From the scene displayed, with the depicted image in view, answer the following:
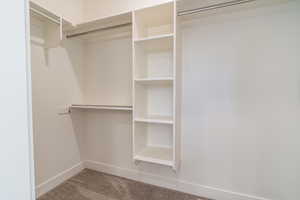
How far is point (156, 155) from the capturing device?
1658 millimetres

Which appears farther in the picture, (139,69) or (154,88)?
(154,88)

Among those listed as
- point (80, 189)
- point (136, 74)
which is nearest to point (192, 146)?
point (136, 74)

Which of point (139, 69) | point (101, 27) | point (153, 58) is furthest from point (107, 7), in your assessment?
point (139, 69)

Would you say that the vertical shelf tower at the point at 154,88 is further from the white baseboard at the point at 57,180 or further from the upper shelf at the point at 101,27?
the white baseboard at the point at 57,180

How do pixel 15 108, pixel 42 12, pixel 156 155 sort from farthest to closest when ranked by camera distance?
pixel 156 155 → pixel 42 12 → pixel 15 108

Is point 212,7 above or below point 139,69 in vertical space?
above

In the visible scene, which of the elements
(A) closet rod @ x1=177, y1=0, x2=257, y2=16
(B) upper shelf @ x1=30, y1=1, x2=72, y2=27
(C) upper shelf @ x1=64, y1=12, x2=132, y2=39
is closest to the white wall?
(A) closet rod @ x1=177, y1=0, x2=257, y2=16

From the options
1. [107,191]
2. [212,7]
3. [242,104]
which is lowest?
[107,191]

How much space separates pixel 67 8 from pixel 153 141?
2112 mm

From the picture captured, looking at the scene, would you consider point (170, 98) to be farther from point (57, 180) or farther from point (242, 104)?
point (57, 180)

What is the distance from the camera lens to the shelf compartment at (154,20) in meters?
1.50

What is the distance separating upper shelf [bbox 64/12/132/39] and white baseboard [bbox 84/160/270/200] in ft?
6.22

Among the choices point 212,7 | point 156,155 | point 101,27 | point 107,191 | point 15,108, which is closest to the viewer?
point 15,108

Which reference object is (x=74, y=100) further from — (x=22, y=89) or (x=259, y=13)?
(x=259, y=13)
